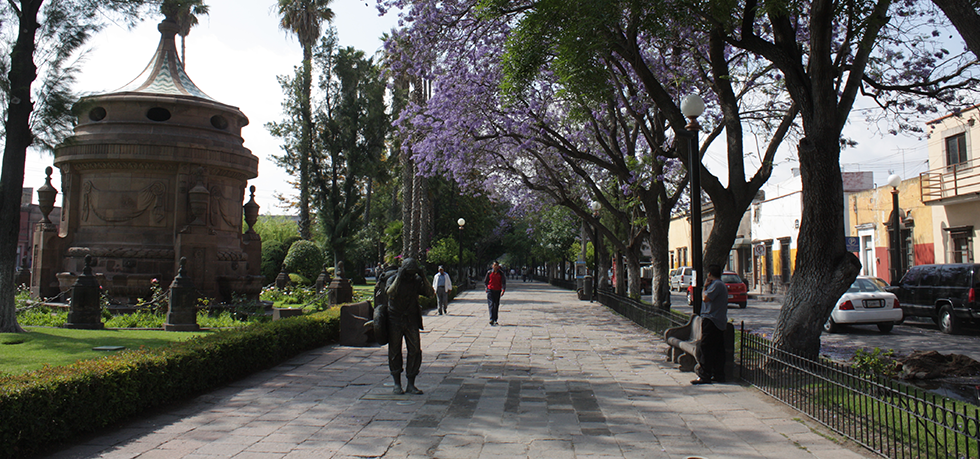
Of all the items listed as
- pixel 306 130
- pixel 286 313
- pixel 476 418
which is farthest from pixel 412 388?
pixel 306 130

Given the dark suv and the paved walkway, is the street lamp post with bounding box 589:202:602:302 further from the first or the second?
the paved walkway

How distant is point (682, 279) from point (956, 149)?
14492mm

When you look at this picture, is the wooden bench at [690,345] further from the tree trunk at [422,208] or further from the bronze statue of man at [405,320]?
the tree trunk at [422,208]

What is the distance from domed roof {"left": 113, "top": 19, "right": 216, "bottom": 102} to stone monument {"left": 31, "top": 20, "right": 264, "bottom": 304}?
148 millimetres

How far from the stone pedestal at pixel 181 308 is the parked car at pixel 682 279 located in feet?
81.5

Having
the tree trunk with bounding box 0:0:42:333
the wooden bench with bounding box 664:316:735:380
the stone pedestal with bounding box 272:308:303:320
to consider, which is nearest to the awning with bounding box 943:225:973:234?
the wooden bench with bounding box 664:316:735:380

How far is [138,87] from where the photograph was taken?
1591 centimetres

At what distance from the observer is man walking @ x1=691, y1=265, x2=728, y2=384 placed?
26.7 ft

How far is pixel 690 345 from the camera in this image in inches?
352

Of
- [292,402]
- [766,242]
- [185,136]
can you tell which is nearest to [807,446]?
[292,402]

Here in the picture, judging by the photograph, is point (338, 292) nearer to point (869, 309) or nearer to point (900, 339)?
point (869, 309)

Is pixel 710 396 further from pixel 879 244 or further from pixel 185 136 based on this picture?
pixel 879 244

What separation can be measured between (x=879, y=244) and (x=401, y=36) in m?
23.6

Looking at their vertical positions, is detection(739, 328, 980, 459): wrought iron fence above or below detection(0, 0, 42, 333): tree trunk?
below
